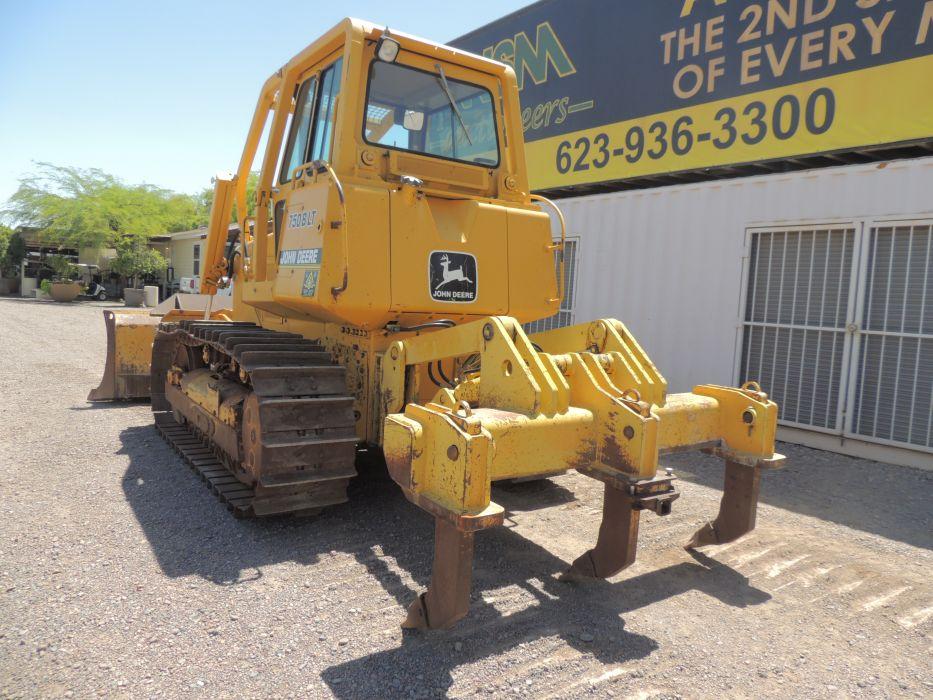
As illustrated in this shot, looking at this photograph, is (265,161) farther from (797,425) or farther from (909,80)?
(909,80)

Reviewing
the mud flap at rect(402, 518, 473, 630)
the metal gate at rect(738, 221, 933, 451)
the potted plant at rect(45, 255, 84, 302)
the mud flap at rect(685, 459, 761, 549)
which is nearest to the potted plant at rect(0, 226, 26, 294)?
the potted plant at rect(45, 255, 84, 302)

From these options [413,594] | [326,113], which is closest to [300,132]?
[326,113]

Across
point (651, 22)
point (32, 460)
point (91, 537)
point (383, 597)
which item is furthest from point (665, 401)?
point (651, 22)

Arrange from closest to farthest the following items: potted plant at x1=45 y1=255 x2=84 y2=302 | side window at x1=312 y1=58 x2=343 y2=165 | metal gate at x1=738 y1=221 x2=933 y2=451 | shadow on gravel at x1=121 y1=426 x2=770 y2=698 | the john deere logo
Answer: shadow on gravel at x1=121 y1=426 x2=770 y2=698 → the john deere logo → side window at x1=312 y1=58 x2=343 y2=165 → metal gate at x1=738 y1=221 x2=933 y2=451 → potted plant at x1=45 y1=255 x2=84 y2=302

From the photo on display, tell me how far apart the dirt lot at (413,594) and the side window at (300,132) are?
8.20 feet

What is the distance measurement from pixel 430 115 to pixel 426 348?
6.12 ft

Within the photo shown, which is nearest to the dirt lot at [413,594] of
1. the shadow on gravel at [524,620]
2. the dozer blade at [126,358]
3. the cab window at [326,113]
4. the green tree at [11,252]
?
the shadow on gravel at [524,620]

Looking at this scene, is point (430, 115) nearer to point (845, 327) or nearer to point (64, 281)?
point (845, 327)

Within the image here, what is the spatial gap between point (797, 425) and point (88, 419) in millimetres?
7640

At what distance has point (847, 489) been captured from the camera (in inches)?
223

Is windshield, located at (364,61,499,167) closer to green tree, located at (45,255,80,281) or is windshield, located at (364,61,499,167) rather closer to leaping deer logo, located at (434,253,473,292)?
leaping deer logo, located at (434,253,473,292)

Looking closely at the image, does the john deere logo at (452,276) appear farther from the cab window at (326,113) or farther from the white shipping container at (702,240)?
the white shipping container at (702,240)

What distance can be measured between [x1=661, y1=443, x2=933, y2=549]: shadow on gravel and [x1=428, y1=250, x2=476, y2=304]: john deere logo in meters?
2.96

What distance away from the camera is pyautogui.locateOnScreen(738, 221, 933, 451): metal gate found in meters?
6.21
